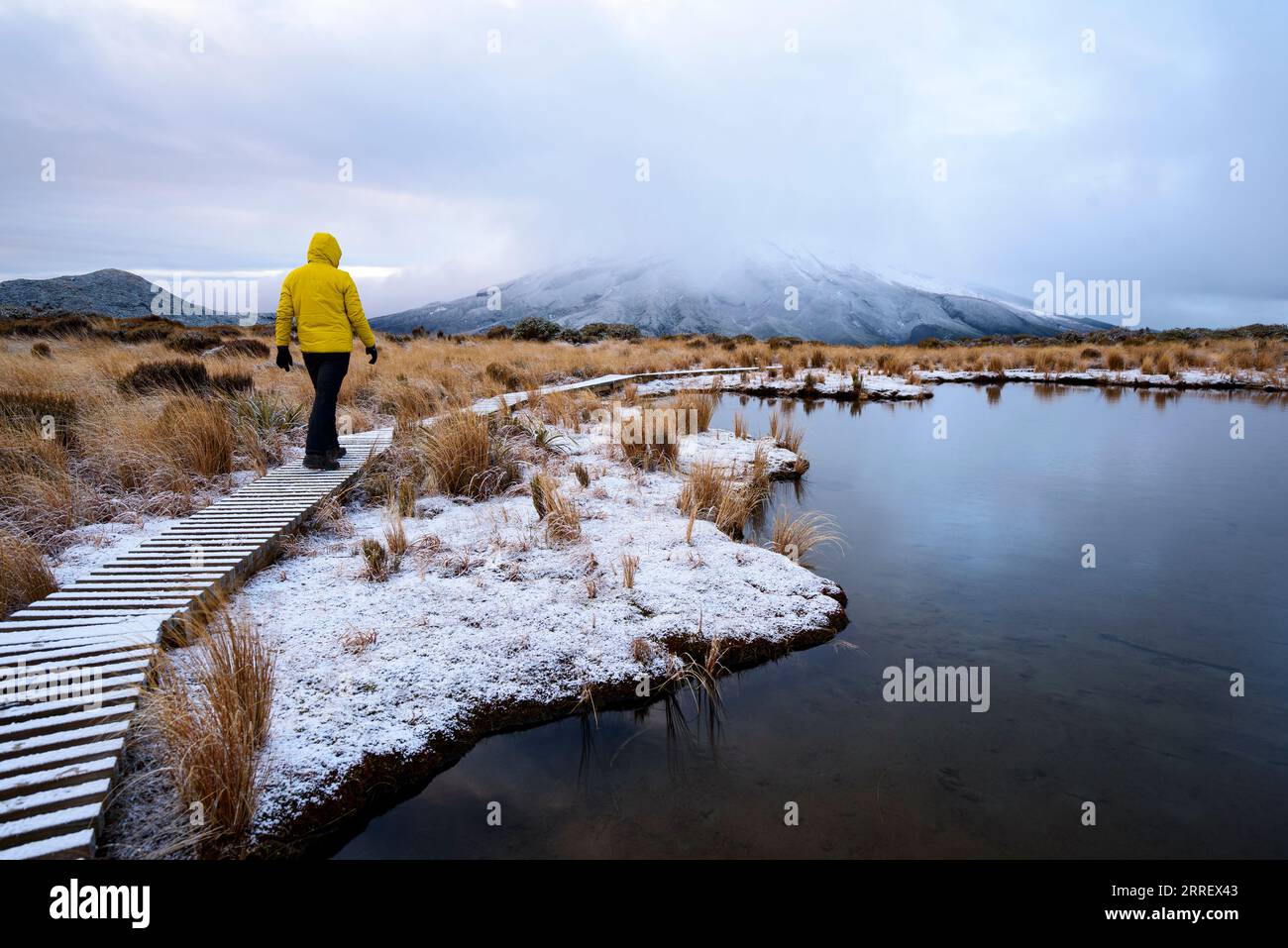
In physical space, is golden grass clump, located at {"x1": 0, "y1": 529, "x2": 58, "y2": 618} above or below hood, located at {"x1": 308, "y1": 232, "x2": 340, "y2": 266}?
below

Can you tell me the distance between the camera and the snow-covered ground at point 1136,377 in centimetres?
1611

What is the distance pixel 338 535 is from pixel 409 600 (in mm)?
1589

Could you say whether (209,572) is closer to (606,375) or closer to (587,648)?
(587,648)

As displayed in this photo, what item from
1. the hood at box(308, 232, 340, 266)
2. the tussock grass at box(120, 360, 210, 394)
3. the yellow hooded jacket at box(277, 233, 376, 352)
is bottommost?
the tussock grass at box(120, 360, 210, 394)

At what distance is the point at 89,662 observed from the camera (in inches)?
114

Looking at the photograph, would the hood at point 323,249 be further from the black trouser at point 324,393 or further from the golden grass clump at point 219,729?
the golden grass clump at point 219,729

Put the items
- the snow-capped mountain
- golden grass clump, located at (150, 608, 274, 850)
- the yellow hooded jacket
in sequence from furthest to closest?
the snow-capped mountain, the yellow hooded jacket, golden grass clump, located at (150, 608, 274, 850)

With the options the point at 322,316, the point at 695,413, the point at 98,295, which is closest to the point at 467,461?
the point at 322,316

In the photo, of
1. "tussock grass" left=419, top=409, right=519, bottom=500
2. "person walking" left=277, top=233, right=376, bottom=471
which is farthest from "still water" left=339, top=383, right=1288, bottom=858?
"person walking" left=277, top=233, right=376, bottom=471

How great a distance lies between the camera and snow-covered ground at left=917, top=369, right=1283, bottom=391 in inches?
634

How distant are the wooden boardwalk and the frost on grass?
346mm

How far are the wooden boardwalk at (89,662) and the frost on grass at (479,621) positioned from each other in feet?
1.13

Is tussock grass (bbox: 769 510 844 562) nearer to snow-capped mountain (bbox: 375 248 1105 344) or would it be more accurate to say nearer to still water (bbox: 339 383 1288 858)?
still water (bbox: 339 383 1288 858)
